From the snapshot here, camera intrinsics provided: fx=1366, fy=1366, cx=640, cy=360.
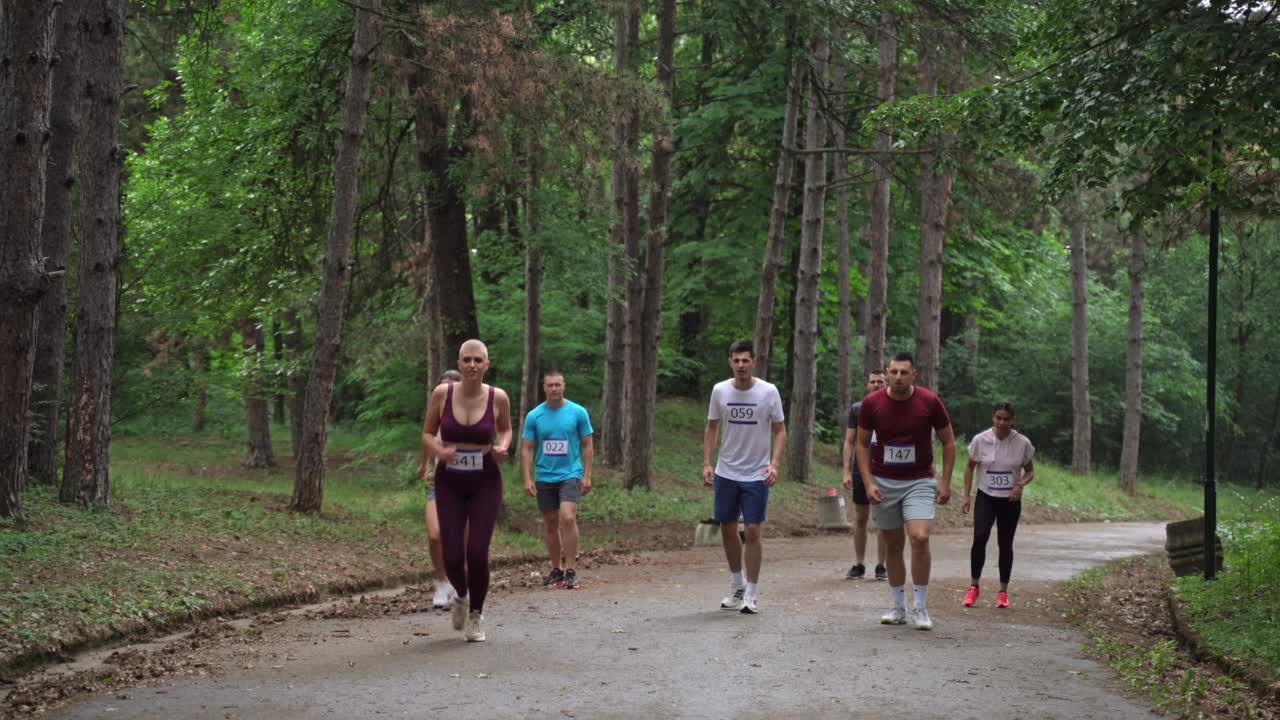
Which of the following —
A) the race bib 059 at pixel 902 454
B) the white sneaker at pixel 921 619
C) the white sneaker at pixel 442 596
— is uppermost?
the race bib 059 at pixel 902 454

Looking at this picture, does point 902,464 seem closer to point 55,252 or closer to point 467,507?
point 467,507

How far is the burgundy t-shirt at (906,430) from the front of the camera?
37.4 ft

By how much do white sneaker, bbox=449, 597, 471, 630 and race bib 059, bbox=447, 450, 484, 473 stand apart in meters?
A: 0.96

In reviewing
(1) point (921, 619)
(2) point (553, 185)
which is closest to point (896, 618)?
(1) point (921, 619)

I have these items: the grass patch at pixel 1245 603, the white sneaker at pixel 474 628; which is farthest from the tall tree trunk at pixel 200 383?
the grass patch at pixel 1245 603

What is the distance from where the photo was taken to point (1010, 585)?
1567 cm

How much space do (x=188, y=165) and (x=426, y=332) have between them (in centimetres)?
622

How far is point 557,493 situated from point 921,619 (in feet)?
14.5

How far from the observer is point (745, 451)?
39.4ft

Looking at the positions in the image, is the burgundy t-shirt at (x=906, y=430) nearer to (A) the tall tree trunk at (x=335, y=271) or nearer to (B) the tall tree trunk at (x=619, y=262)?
(A) the tall tree trunk at (x=335, y=271)

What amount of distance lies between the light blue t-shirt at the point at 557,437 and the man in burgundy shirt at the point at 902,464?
3.56 meters

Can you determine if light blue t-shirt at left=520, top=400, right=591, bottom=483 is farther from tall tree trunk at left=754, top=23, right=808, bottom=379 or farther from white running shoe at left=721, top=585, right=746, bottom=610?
tall tree trunk at left=754, top=23, right=808, bottom=379

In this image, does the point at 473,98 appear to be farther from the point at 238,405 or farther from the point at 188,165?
the point at 238,405

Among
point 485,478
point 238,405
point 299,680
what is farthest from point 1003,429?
point 238,405
